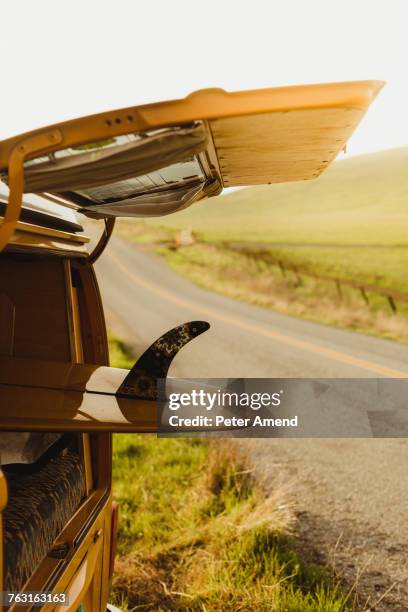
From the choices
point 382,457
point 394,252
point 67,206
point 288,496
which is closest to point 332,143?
point 67,206

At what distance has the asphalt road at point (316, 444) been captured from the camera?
14.7 feet

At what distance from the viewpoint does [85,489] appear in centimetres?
284

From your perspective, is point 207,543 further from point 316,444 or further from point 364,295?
point 364,295

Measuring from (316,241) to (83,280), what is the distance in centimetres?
4538

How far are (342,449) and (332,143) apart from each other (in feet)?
17.1

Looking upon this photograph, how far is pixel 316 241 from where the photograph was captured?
155ft

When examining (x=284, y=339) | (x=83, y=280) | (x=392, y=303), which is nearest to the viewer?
(x=83, y=280)

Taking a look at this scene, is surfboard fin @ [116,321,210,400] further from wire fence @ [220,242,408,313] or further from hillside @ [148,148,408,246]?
hillside @ [148,148,408,246]

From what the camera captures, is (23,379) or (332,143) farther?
(23,379)

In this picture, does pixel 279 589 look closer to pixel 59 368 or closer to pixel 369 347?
pixel 59 368

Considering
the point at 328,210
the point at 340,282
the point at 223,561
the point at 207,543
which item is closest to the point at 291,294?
the point at 340,282

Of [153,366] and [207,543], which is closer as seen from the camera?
[153,366]

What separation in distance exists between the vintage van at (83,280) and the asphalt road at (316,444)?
2.29 metres

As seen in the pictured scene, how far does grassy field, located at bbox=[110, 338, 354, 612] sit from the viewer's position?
148 inches
